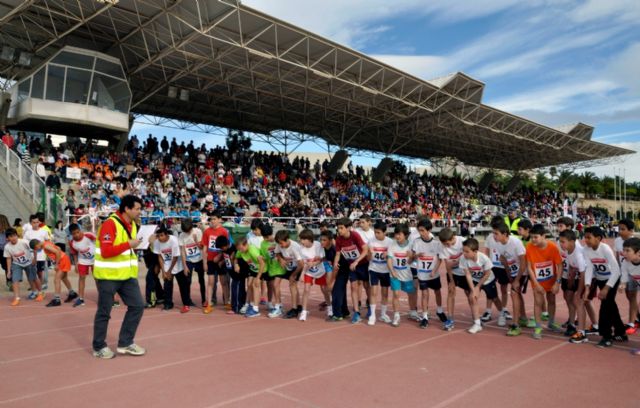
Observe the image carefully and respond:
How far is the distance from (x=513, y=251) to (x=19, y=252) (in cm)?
922

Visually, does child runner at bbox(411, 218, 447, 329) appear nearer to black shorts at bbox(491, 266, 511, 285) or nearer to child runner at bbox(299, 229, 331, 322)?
black shorts at bbox(491, 266, 511, 285)

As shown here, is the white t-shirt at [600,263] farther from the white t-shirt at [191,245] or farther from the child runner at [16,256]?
the child runner at [16,256]

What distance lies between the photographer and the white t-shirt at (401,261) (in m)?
7.61

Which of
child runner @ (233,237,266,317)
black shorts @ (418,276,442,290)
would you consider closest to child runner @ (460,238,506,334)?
black shorts @ (418,276,442,290)

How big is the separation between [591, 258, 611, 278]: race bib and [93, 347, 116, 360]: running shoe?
6359 millimetres

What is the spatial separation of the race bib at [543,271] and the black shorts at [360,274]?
259cm

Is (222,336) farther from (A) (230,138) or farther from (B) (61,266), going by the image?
(A) (230,138)

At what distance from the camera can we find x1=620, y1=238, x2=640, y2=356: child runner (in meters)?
5.91

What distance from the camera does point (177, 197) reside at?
2169 centimetres

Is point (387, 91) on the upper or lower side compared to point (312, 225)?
upper

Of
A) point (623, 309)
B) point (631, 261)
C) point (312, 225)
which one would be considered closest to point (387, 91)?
point (312, 225)

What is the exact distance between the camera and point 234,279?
8672 mm

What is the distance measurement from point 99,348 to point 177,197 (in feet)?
54.2

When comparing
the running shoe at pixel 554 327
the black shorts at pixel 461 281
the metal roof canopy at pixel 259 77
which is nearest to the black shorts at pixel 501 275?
the black shorts at pixel 461 281
